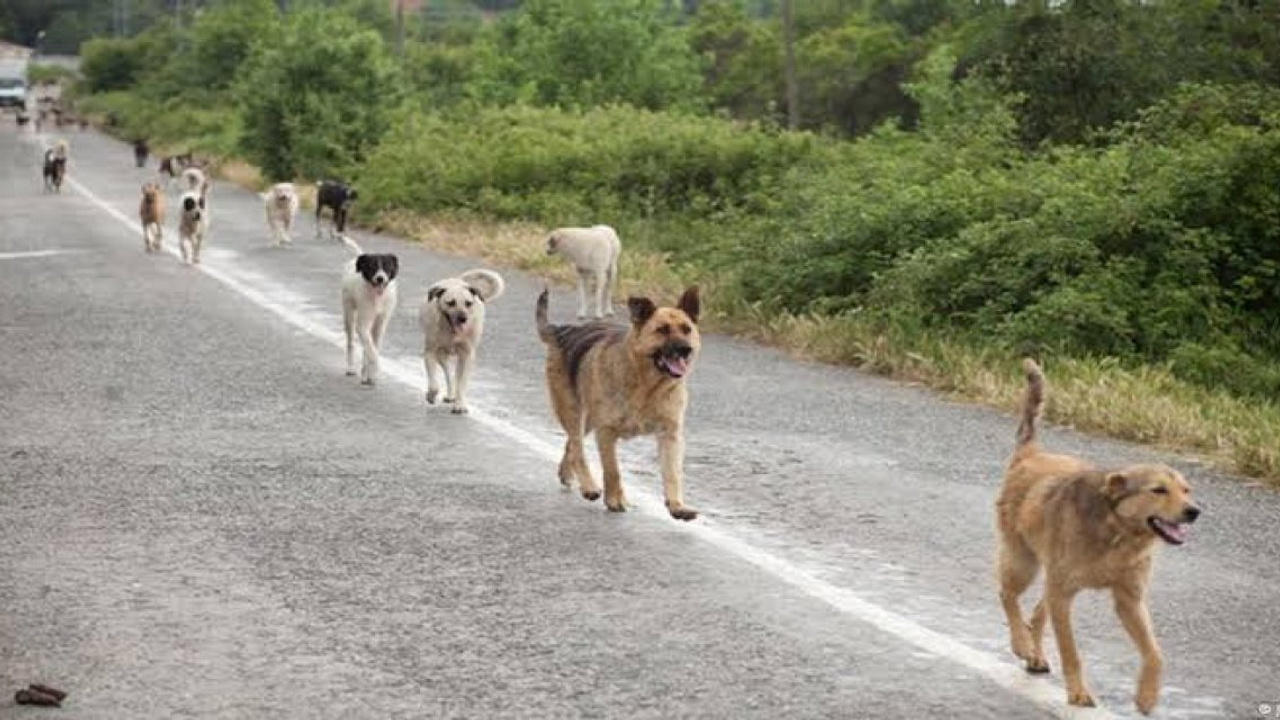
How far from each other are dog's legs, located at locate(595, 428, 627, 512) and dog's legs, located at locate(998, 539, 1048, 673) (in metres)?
2.82

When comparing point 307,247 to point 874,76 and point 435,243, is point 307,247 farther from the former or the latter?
point 874,76

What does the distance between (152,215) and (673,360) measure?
18.9m

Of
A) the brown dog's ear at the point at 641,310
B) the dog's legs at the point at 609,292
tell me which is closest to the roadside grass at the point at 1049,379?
the dog's legs at the point at 609,292

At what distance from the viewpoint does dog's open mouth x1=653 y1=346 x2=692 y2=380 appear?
870 centimetres

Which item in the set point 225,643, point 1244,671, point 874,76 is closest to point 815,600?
point 1244,671

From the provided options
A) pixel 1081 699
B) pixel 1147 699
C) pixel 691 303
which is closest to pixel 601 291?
pixel 691 303

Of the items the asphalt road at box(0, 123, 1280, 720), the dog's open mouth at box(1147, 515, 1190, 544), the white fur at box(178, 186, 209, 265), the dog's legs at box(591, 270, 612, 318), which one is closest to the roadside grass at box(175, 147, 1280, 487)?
the asphalt road at box(0, 123, 1280, 720)

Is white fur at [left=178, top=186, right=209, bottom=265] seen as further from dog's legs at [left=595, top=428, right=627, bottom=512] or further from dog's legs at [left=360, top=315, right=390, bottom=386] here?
dog's legs at [left=595, top=428, right=627, bottom=512]

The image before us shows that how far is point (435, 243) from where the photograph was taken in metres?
27.9

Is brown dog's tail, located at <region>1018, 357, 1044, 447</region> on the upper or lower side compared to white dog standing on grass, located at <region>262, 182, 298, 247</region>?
upper

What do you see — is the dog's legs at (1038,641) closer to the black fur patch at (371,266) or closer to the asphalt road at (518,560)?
the asphalt road at (518,560)

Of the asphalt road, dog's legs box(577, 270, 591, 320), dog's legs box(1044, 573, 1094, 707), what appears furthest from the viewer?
dog's legs box(577, 270, 591, 320)

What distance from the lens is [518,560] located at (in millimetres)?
8219

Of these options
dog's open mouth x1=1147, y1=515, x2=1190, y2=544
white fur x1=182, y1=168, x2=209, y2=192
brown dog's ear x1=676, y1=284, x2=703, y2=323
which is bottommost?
white fur x1=182, y1=168, x2=209, y2=192
